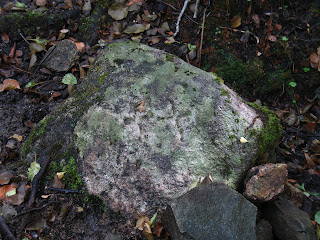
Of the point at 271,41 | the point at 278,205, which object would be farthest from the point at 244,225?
the point at 271,41

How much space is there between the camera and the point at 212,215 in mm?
2141

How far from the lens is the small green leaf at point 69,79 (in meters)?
3.71

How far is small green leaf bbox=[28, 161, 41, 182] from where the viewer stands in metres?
2.64

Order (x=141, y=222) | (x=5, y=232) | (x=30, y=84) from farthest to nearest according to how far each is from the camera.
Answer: (x=30, y=84), (x=141, y=222), (x=5, y=232)

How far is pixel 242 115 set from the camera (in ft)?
9.13

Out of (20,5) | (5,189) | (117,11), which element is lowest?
(5,189)

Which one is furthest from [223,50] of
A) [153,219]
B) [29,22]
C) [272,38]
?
[29,22]

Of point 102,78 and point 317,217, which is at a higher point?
point 102,78

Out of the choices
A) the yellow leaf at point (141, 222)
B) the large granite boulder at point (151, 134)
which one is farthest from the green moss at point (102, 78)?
the yellow leaf at point (141, 222)

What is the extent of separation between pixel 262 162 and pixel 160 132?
1.01m

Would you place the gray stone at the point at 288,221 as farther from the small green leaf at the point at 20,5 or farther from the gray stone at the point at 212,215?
the small green leaf at the point at 20,5

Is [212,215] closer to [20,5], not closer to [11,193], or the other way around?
→ [11,193]

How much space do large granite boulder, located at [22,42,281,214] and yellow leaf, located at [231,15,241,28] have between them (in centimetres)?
160

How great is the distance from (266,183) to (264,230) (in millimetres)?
374
